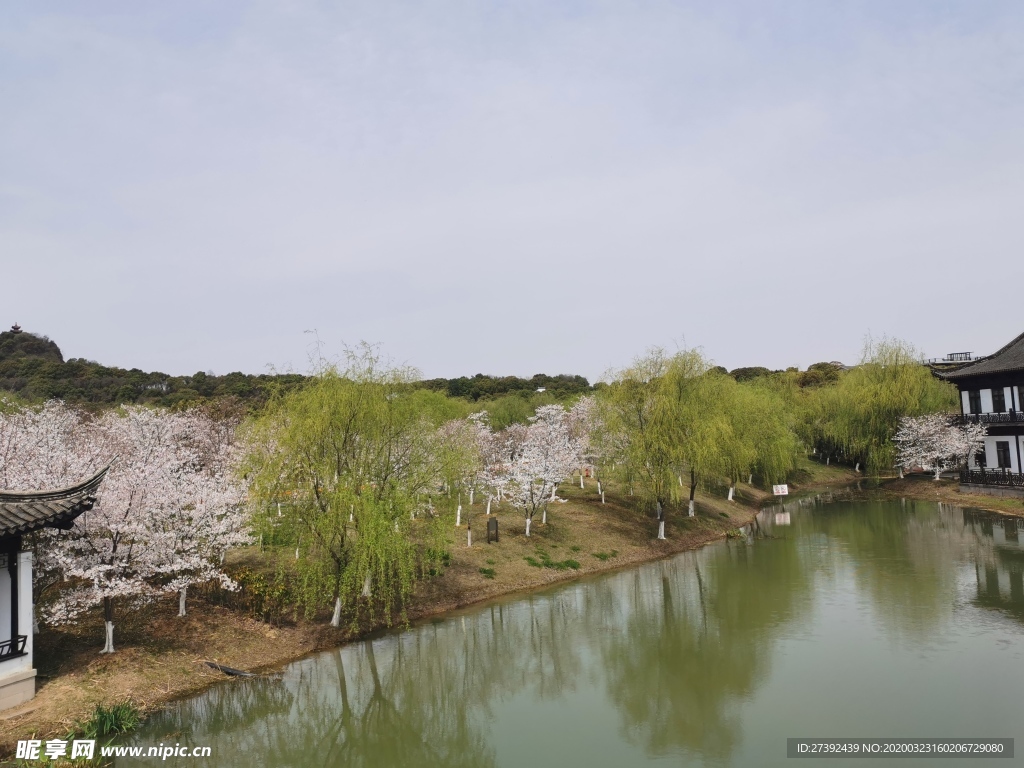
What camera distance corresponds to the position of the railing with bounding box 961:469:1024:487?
3772 cm

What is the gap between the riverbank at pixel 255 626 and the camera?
48.5 feet

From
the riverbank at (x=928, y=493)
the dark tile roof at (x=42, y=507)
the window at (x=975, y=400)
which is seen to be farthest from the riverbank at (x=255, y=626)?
the window at (x=975, y=400)

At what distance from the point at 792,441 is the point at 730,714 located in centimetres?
4201

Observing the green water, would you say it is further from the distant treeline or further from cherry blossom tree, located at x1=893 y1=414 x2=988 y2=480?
the distant treeline

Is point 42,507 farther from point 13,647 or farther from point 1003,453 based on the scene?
point 1003,453

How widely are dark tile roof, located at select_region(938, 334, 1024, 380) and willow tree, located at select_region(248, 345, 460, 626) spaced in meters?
39.8

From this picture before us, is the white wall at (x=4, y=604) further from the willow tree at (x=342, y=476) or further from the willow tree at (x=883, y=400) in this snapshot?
the willow tree at (x=883, y=400)

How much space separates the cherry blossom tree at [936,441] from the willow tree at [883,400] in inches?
42.5

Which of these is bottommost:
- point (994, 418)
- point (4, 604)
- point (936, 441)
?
point (4, 604)

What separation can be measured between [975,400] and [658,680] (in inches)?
1584

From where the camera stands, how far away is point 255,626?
19375 mm

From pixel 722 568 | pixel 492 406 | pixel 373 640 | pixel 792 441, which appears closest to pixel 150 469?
pixel 373 640

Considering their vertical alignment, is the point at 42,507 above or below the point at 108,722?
above
